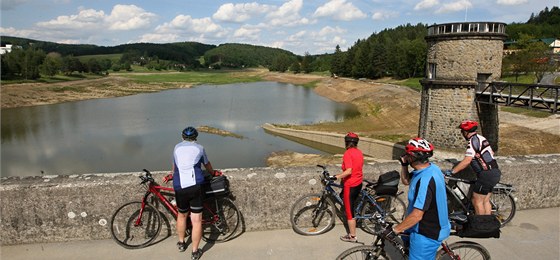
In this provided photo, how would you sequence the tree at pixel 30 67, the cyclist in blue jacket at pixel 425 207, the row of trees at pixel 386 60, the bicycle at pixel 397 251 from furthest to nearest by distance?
1. the tree at pixel 30 67
2. the row of trees at pixel 386 60
3. the bicycle at pixel 397 251
4. the cyclist in blue jacket at pixel 425 207

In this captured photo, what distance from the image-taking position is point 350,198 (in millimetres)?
4754

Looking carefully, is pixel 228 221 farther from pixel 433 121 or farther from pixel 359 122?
pixel 359 122

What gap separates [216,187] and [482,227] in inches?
117

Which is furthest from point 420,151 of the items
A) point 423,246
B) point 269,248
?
point 269,248

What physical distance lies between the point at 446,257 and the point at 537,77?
1924 inches

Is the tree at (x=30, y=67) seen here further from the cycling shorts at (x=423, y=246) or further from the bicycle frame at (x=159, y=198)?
the cycling shorts at (x=423, y=246)

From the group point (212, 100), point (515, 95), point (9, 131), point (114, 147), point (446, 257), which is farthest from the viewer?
point (212, 100)

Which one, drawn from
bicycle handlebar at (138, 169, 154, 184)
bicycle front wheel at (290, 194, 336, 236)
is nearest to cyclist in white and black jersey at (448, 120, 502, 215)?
bicycle front wheel at (290, 194, 336, 236)

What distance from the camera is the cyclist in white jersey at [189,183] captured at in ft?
13.9

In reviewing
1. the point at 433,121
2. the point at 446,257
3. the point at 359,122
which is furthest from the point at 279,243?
the point at 359,122

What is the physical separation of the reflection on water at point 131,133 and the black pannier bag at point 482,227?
73.8ft

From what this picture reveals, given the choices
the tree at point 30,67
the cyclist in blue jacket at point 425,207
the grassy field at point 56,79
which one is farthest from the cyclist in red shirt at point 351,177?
the tree at point 30,67

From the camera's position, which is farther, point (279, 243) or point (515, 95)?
point (515, 95)

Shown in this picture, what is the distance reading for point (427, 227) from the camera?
3.13m
